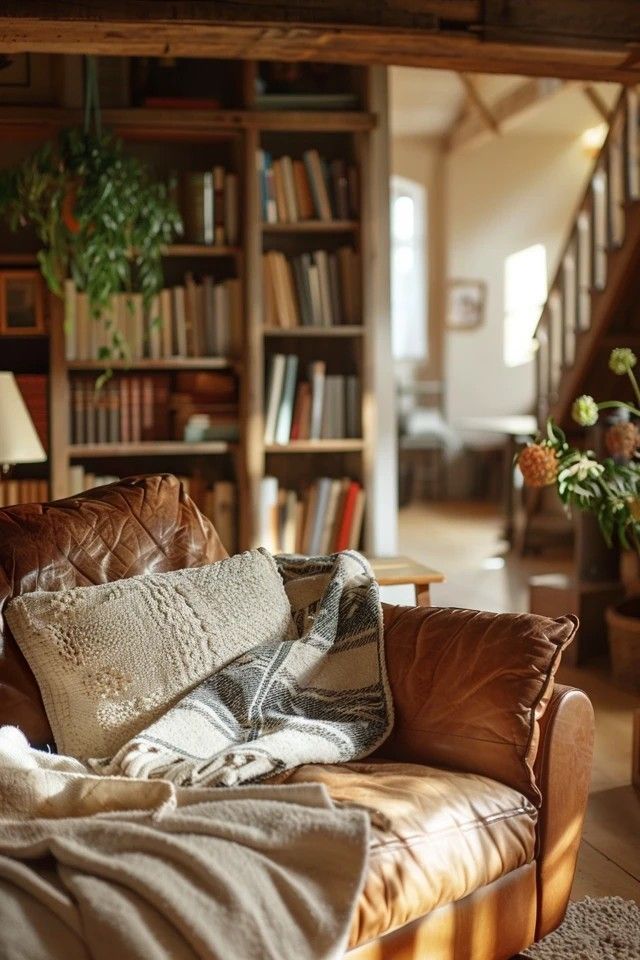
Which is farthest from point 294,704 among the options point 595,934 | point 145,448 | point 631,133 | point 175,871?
point 631,133

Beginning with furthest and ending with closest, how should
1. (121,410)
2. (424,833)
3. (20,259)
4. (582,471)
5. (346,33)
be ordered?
(121,410)
(20,259)
(346,33)
(582,471)
(424,833)

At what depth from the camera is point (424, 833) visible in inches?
77.2

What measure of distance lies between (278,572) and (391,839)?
891 mm

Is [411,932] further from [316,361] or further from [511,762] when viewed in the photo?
[316,361]

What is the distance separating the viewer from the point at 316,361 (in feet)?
16.9

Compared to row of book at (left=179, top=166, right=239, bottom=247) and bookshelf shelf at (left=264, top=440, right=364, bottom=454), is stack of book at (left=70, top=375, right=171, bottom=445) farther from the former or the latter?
row of book at (left=179, top=166, right=239, bottom=247)

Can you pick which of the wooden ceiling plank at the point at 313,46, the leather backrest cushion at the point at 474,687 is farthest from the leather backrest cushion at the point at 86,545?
the wooden ceiling plank at the point at 313,46

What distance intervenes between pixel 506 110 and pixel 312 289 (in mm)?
5546

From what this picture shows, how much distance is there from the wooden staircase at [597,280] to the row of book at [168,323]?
2146 mm

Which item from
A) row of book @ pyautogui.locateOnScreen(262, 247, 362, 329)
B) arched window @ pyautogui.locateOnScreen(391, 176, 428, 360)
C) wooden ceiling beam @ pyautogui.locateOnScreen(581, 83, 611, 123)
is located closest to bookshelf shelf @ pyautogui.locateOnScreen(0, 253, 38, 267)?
row of book @ pyautogui.locateOnScreen(262, 247, 362, 329)

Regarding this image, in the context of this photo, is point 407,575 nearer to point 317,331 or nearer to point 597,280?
point 317,331

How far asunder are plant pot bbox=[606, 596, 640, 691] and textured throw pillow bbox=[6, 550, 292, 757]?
222 cm

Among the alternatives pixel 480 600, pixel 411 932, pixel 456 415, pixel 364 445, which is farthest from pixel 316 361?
pixel 456 415

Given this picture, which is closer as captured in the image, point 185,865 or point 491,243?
point 185,865
